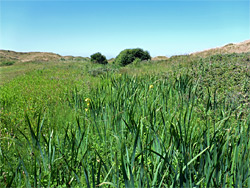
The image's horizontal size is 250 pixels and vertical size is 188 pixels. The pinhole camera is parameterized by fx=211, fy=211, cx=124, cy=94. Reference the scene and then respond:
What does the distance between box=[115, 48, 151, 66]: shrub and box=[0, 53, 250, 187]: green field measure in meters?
7.36

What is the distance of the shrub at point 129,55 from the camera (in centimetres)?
1509

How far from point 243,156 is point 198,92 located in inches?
148

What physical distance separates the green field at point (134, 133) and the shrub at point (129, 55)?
736cm

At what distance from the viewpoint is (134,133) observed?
2486mm

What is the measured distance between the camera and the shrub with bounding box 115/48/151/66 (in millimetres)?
15094

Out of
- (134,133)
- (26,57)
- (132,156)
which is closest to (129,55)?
(134,133)

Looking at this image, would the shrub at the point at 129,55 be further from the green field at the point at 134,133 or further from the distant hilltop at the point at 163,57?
the green field at the point at 134,133

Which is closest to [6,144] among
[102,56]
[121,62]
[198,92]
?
[198,92]

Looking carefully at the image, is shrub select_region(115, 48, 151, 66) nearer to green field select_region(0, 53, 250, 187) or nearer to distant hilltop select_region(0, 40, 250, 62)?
distant hilltop select_region(0, 40, 250, 62)

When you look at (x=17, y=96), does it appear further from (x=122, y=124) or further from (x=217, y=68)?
(x=217, y=68)

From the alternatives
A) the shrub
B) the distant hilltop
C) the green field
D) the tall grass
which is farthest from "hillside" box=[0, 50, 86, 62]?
the tall grass

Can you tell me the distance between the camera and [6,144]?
2.88 m

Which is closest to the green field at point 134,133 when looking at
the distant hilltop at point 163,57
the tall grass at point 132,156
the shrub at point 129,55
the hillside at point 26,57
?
the tall grass at point 132,156

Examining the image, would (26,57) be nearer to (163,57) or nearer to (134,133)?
(163,57)
